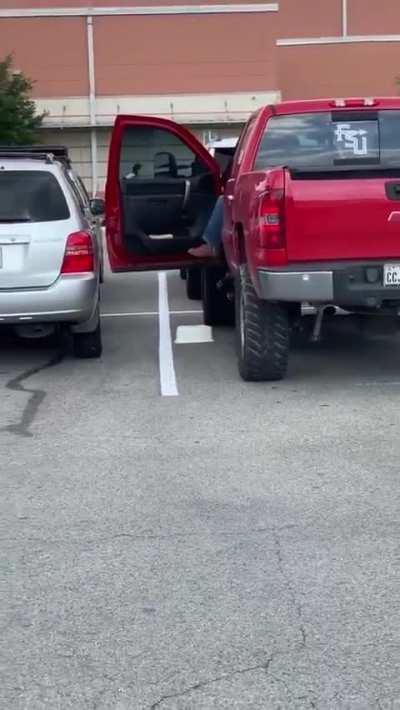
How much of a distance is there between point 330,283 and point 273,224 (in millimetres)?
577

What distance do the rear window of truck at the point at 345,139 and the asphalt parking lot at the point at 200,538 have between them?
1.72 metres

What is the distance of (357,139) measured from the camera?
9.74 metres

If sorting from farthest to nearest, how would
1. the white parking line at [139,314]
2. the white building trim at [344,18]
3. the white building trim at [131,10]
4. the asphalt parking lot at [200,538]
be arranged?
the white building trim at [344,18], the white building trim at [131,10], the white parking line at [139,314], the asphalt parking lot at [200,538]

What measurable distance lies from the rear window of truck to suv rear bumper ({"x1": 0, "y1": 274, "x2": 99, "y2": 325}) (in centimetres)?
193

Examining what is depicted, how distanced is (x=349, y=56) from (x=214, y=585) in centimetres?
4303

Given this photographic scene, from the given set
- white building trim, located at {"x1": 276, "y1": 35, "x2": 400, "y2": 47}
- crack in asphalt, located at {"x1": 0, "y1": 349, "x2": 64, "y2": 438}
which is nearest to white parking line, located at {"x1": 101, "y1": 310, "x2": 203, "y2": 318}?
crack in asphalt, located at {"x1": 0, "y1": 349, "x2": 64, "y2": 438}

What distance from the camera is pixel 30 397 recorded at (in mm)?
9586

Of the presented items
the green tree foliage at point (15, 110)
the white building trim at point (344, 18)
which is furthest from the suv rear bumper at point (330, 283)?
the white building trim at point (344, 18)

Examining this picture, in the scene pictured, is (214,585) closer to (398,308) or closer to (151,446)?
(151,446)

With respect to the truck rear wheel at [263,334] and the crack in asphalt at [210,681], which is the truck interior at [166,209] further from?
the crack in asphalt at [210,681]

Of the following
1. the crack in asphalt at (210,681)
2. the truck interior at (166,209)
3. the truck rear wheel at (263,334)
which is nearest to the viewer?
the crack in asphalt at (210,681)

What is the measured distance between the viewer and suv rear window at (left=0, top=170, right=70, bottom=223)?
10.4 m

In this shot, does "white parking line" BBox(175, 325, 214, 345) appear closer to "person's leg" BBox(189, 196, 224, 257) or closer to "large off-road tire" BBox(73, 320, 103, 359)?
"person's leg" BBox(189, 196, 224, 257)

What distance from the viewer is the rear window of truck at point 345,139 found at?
31.8ft
